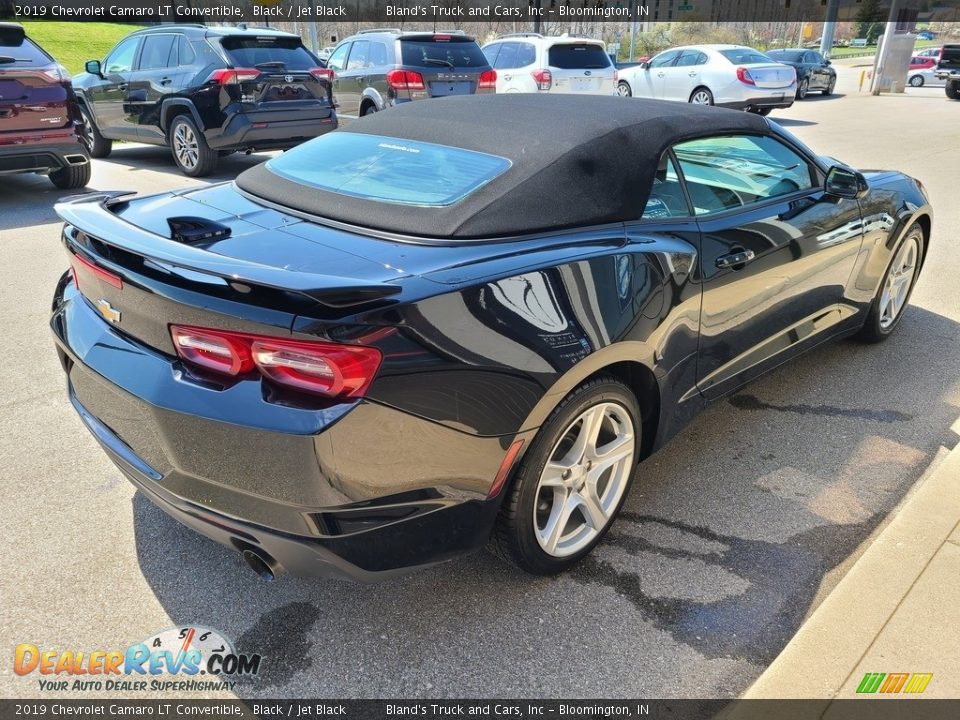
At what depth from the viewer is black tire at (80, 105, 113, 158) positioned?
10625 millimetres

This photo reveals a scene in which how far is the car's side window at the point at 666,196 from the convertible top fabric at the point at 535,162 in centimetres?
4

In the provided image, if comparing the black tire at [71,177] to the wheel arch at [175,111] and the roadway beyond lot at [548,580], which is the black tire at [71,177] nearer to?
the wheel arch at [175,111]

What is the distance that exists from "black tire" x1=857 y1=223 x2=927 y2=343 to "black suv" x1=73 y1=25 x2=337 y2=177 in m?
6.79

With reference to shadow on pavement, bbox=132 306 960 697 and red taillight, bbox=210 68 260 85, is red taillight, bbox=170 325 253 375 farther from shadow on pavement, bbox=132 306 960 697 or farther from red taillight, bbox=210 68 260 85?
red taillight, bbox=210 68 260 85

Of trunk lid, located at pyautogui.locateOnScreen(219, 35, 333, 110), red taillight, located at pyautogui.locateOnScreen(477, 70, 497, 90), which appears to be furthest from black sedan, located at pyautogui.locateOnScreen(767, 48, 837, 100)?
trunk lid, located at pyautogui.locateOnScreen(219, 35, 333, 110)

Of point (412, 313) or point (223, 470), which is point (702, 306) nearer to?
point (412, 313)

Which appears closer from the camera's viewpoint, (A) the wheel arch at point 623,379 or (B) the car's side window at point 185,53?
(A) the wheel arch at point 623,379

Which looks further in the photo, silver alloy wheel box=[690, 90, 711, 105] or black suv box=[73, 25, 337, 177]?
silver alloy wheel box=[690, 90, 711, 105]

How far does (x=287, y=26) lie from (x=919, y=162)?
132 feet

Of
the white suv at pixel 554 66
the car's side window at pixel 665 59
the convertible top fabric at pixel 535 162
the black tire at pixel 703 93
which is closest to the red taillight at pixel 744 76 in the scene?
the black tire at pixel 703 93

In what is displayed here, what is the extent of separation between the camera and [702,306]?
9.37ft

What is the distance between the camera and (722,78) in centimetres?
1596

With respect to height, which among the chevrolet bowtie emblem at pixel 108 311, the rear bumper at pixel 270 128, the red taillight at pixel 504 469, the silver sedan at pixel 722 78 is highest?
the chevrolet bowtie emblem at pixel 108 311

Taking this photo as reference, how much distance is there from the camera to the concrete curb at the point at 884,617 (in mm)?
2084
